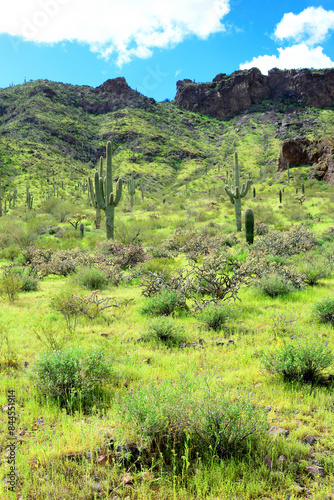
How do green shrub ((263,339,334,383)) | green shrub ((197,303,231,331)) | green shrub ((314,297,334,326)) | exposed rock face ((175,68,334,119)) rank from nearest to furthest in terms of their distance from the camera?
green shrub ((263,339,334,383)) < green shrub ((314,297,334,326)) < green shrub ((197,303,231,331)) < exposed rock face ((175,68,334,119))

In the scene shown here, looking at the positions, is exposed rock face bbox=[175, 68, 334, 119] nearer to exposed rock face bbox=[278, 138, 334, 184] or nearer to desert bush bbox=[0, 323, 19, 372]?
exposed rock face bbox=[278, 138, 334, 184]

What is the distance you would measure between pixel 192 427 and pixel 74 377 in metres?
1.76

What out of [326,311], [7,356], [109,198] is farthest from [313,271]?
[109,198]

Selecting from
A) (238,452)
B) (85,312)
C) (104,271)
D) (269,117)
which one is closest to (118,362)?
(238,452)

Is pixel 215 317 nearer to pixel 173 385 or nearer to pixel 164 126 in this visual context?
pixel 173 385

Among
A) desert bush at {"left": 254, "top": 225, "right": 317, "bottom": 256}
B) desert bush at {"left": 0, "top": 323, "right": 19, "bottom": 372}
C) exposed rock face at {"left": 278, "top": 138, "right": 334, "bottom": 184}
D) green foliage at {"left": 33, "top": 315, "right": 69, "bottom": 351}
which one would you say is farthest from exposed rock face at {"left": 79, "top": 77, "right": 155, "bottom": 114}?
desert bush at {"left": 0, "top": 323, "right": 19, "bottom": 372}

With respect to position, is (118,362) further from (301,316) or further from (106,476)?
(301,316)

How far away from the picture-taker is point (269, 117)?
106 m

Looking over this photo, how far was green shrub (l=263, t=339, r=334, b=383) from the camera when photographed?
381 cm

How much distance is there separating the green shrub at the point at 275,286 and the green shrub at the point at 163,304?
2.40 meters

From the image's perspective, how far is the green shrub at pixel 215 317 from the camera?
6047 mm

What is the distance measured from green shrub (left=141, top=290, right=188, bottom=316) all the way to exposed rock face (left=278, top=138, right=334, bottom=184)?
150ft

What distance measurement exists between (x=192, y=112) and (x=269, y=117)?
3635 cm

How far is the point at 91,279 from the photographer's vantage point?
10086mm
